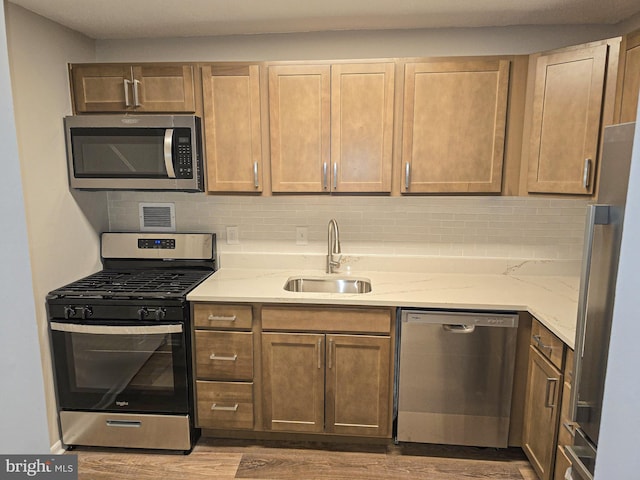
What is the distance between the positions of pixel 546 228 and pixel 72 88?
9.65 feet

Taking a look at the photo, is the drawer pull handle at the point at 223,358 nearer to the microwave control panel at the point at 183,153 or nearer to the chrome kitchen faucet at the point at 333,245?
the chrome kitchen faucet at the point at 333,245

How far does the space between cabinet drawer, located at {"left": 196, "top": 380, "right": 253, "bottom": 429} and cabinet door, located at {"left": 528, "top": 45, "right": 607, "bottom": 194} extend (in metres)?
1.94

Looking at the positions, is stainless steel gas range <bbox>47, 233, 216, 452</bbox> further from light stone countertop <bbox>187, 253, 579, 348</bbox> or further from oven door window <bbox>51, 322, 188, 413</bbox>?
light stone countertop <bbox>187, 253, 579, 348</bbox>

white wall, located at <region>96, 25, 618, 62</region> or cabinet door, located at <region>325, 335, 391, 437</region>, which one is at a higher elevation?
white wall, located at <region>96, 25, 618, 62</region>

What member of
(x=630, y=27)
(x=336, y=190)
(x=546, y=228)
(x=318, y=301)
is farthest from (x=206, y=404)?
(x=630, y=27)

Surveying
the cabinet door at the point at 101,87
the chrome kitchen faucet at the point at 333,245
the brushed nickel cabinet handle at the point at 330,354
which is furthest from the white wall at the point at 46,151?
the chrome kitchen faucet at the point at 333,245

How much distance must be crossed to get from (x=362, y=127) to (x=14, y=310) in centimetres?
198

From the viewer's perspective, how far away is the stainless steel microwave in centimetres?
231

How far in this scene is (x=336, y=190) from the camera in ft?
7.82

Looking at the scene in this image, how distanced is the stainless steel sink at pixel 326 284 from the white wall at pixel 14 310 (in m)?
1.98

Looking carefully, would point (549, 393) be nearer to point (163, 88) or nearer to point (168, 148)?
point (168, 148)

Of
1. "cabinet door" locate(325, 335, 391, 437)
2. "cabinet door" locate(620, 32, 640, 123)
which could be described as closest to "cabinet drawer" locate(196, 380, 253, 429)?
"cabinet door" locate(325, 335, 391, 437)

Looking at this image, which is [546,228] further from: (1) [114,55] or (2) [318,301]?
(1) [114,55]

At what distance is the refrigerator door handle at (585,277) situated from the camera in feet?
3.69
